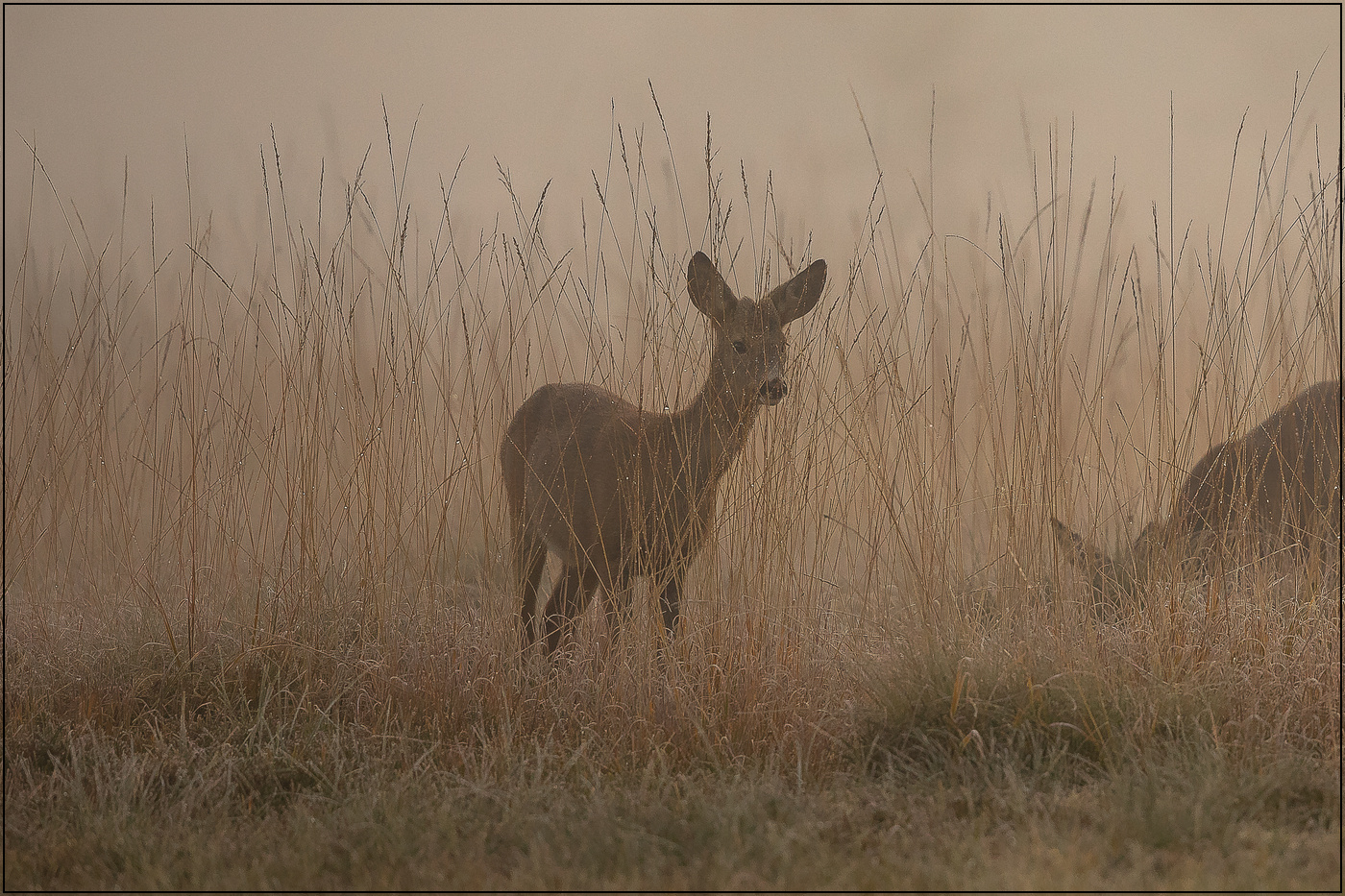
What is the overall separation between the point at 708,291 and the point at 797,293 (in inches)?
12.9

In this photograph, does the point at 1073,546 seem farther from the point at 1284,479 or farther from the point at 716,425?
the point at 716,425

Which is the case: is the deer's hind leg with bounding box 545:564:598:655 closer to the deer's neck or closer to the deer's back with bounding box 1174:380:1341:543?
the deer's neck

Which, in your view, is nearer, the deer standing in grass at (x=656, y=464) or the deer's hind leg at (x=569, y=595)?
the deer standing in grass at (x=656, y=464)

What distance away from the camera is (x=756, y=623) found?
9.94ft

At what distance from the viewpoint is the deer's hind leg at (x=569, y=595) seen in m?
3.63

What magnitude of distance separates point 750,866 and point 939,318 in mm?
2049

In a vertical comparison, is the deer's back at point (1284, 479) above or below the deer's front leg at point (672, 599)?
above

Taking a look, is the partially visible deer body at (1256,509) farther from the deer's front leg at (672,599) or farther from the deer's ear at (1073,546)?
the deer's front leg at (672,599)

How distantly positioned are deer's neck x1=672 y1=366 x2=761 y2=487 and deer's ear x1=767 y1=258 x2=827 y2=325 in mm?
316

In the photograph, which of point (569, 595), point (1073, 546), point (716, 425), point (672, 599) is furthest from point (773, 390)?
point (569, 595)

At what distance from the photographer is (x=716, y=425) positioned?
3396 mm

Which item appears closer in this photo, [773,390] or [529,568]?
[773,390]

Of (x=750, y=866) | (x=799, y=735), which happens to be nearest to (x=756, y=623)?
(x=799, y=735)

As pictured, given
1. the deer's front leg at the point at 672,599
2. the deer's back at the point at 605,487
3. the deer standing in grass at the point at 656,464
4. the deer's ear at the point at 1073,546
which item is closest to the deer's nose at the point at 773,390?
the deer standing in grass at the point at 656,464
